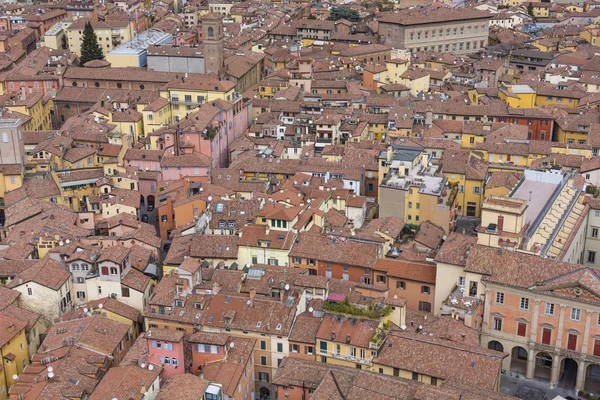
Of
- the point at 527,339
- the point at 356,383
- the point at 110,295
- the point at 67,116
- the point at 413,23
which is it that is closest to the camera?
the point at 356,383

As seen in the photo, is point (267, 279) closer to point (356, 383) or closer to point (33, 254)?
point (356, 383)

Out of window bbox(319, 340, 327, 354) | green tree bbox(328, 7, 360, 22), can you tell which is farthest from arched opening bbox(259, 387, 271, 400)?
green tree bbox(328, 7, 360, 22)

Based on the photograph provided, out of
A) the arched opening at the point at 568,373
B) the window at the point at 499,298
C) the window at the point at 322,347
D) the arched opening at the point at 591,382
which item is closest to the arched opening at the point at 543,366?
the arched opening at the point at 568,373

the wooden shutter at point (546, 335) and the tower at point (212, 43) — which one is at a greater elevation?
the tower at point (212, 43)

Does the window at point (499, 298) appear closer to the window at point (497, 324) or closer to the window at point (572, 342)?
the window at point (497, 324)

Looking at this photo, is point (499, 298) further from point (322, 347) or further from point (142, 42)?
point (142, 42)

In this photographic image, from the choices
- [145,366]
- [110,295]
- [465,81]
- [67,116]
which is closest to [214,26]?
[67,116]
